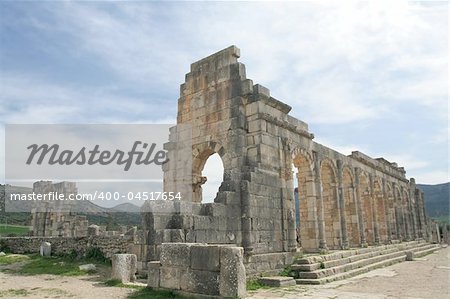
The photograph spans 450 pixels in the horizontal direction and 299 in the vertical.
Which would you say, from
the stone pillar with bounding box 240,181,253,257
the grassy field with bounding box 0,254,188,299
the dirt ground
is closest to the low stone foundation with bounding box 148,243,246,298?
the grassy field with bounding box 0,254,188,299

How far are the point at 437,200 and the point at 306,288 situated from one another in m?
133

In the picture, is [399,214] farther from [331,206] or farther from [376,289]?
[376,289]

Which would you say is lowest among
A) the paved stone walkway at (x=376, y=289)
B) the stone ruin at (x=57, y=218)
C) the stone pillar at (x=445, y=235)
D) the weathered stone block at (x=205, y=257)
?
the stone pillar at (x=445, y=235)

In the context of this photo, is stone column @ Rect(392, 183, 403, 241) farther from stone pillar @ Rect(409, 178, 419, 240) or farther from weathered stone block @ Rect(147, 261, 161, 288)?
weathered stone block @ Rect(147, 261, 161, 288)

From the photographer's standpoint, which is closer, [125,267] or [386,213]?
[125,267]

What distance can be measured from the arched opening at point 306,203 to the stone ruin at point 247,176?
36 millimetres

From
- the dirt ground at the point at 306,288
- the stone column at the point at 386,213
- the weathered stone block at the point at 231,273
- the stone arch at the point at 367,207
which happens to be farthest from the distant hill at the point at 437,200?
the weathered stone block at the point at 231,273

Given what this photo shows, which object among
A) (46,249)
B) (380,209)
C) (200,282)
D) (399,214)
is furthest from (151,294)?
(399,214)

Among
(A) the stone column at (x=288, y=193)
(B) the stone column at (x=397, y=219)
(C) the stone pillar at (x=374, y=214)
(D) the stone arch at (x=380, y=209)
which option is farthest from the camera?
(B) the stone column at (x=397, y=219)

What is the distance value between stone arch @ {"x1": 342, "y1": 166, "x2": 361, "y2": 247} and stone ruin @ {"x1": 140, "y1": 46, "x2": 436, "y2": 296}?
2.12m

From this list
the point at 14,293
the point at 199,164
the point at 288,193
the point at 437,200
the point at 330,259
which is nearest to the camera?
the point at 14,293

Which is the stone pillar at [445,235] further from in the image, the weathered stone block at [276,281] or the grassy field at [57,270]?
the grassy field at [57,270]

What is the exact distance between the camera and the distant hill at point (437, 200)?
361 feet

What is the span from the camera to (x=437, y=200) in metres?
123
